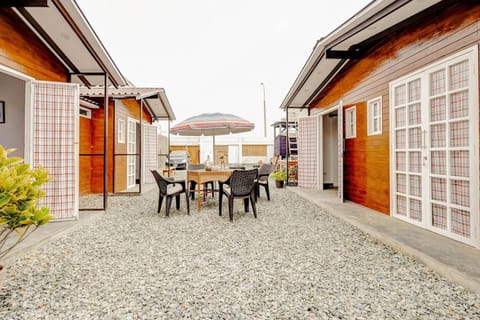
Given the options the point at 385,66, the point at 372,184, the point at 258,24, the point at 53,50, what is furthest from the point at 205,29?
the point at 372,184

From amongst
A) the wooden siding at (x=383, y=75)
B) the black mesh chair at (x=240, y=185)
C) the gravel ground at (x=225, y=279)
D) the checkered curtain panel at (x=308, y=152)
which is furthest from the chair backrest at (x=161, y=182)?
the checkered curtain panel at (x=308, y=152)

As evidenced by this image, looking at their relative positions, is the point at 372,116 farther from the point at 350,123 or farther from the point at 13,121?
the point at 13,121

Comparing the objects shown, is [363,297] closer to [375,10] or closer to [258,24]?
[375,10]

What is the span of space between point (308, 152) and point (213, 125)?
10.1 ft

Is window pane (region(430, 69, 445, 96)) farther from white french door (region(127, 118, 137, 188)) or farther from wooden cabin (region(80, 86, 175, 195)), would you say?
white french door (region(127, 118, 137, 188))

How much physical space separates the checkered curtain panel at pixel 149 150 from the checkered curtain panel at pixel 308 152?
5228mm

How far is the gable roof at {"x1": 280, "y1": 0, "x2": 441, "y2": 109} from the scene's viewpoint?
3066mm

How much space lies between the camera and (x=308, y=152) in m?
7.29

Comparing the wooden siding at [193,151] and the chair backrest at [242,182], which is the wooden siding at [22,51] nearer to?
the chair backrest at [242,182]

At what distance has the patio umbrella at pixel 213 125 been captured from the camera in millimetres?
7195

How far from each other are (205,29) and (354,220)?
9.25 metres

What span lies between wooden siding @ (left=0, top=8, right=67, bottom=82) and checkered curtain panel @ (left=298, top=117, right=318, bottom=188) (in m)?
6.28

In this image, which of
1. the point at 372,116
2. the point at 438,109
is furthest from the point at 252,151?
the point at 438,109

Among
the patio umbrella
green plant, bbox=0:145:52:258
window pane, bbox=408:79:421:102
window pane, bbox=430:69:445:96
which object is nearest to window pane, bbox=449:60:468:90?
window pane, bbox=430:69:445:96
